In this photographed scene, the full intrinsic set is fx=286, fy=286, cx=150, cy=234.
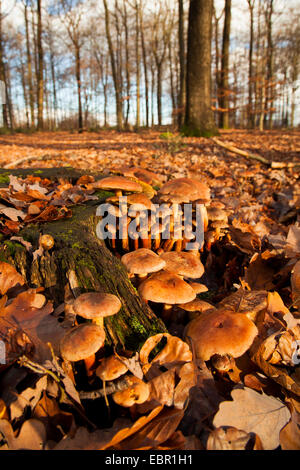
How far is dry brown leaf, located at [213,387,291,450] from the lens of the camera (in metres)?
1.28

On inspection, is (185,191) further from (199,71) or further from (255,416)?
(199,71)

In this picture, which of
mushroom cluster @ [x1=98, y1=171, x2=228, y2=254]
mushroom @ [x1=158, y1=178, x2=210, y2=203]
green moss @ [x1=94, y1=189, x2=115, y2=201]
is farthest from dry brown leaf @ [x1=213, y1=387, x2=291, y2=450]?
green moss @ [x1=94, y1=189, x2=115, y2=201]

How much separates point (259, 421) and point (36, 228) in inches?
76.8

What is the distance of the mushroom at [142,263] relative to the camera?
2016 mm

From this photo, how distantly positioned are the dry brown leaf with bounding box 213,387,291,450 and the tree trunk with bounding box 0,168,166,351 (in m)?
0.57

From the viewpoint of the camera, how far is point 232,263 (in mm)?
3049

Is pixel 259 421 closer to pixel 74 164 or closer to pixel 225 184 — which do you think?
pixel 225 184

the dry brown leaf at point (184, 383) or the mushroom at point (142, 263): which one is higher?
the mushroom at point (142, 263)

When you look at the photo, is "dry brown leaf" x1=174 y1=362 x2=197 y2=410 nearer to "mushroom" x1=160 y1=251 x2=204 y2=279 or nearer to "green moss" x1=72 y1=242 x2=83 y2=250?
"mushroom" x1=160 y1=251 x2=204 y2=279

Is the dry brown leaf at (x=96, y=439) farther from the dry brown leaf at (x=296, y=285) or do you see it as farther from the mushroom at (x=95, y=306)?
the dry brown leaf at (x=296, y=285)

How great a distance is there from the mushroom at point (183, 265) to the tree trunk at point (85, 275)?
400mm

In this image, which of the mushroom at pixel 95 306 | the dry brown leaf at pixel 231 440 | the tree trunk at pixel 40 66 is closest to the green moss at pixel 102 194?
the mushroom at pixel 95 306

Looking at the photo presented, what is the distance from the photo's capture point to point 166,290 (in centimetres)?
189
